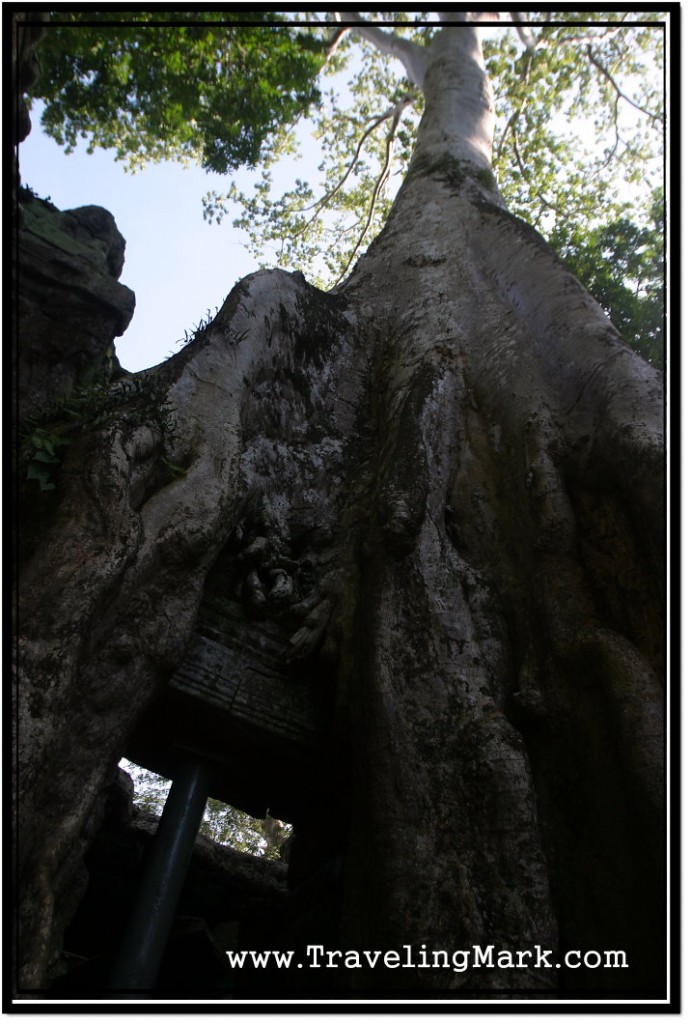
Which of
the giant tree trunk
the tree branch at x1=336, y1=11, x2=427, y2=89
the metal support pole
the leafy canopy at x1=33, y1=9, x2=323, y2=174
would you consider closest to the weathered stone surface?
the leafy canopy at x1=33, y1=9, x2=323, y2=174

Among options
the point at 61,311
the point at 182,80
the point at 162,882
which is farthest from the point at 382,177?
the point at 162,882

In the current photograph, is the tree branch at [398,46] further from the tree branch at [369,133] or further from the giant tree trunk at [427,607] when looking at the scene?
the giant tree trunk at [427,607]

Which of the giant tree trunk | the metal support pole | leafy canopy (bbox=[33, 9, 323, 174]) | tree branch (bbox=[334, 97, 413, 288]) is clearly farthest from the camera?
tree branch (bbox=[334, 97, 413, 288])

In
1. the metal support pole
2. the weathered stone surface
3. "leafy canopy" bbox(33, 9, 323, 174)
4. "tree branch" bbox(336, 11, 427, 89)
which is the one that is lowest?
the metal support pole

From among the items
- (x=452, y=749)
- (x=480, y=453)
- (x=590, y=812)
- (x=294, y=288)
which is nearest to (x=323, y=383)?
(x=294, y=288)

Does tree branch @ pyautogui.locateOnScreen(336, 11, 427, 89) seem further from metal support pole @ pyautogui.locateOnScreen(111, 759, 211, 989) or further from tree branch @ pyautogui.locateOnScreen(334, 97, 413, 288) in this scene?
metal support pole @ pyautogui.locateOnScreen(111, 759, 211, 989)

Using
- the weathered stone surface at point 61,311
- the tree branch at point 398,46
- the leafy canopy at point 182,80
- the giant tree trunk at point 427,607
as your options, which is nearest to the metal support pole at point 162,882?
the giant tree trunk at point 427,607

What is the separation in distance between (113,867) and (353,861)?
9.29 ft

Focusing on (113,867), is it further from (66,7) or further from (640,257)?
(640,257)

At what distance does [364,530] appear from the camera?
3.25m

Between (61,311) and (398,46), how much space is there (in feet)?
23.0

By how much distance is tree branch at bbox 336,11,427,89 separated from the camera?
340 inches

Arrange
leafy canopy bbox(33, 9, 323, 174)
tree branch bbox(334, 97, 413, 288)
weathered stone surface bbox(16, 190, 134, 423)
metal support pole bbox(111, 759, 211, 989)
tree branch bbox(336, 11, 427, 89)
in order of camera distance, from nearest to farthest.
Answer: metal support pole bbox(111, 759, 211, 989), weathered stone surface bbox(16, 190, 134, 423), leafy canopy bbox(33, 9, 323, 174), tree branch bbox(336, 11, 427, 89), tree branch bbox(334, 97, 413, 288)

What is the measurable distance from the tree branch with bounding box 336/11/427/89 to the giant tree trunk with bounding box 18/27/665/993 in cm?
650
